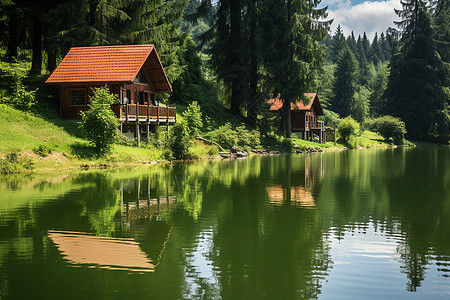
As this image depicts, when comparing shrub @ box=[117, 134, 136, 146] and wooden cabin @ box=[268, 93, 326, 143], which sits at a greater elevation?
wooden cabin @ box=[268, 93, 326, 143]

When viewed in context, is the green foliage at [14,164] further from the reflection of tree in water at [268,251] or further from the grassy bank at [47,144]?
the reflection of tree in water at [268,251]

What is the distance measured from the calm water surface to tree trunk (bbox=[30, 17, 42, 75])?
85.3ft

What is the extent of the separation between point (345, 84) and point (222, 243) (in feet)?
347

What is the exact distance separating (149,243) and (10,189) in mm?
10953

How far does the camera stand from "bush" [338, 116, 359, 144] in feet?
236

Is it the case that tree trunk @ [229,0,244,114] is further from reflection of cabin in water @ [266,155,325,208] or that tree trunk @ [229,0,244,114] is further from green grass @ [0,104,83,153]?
reflection of cabin in water @ [266,155,325,208]

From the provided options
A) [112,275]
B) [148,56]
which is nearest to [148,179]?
[112,275]

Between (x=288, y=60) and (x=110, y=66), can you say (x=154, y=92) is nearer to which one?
(x=110, y=66)

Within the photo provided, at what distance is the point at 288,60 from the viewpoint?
54469 mm

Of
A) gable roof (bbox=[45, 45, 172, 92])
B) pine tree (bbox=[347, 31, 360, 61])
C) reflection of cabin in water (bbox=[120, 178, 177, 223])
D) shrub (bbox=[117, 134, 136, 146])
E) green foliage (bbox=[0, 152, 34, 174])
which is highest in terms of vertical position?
pine tree (bbox=[347, 31, 360, 61])

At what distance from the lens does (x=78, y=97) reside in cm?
3731

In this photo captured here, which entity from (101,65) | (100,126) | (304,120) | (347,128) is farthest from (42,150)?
(347,128)

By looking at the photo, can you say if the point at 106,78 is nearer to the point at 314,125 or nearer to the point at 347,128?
the point at 314,125

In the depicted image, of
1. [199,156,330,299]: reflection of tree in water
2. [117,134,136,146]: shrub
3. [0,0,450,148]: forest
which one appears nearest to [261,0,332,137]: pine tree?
[0,0,450,148]: forest
